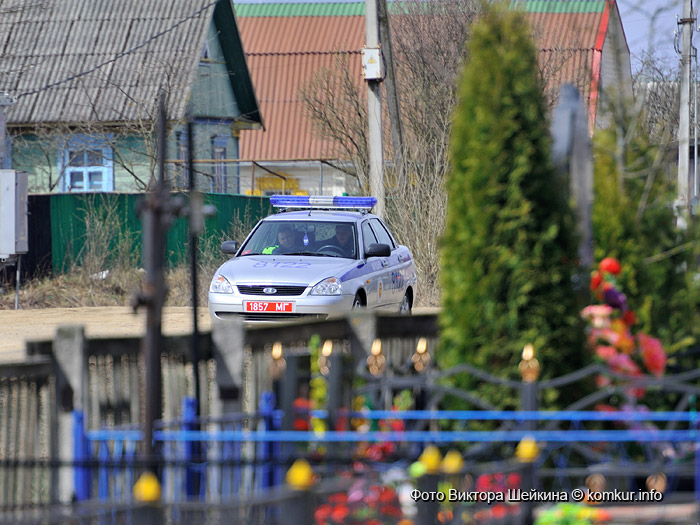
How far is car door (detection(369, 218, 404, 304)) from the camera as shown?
13.6 meters

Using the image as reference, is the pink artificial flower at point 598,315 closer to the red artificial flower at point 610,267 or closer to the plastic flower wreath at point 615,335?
the plastic flower wreath at point 615,335

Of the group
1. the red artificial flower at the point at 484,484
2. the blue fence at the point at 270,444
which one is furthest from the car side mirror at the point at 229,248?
the red artificial flower at the point at 484,484

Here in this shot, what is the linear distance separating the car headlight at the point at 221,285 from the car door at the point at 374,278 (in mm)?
1614

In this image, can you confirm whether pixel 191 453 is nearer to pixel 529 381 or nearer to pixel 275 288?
pixel 529 381

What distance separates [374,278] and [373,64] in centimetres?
524

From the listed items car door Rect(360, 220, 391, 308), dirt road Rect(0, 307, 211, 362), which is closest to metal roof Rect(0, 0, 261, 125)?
dirt road Rect(0, 307, 211, 362)

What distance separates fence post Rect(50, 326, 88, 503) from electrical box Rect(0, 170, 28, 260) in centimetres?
1227

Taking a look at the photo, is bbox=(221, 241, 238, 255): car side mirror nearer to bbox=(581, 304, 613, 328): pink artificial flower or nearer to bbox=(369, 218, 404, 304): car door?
bbox=(369, 218, 404, 304): car door

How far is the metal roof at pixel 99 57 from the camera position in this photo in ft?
89.0

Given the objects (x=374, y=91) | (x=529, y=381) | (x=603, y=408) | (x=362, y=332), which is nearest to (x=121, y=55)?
(x=374, y=91)

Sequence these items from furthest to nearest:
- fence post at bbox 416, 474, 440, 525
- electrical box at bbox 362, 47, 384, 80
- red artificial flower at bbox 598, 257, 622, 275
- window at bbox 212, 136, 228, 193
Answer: window at bbox 212, 136, 228, 193 < electrical box at bbox 362, 47, 384, 80 < red artificial flower at bbox 598, 257, 622, 275 < fence post at bbox 416, 474, 440, 525

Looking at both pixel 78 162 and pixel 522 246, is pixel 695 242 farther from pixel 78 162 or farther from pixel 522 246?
pixel 78 162

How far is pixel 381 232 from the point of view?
14.5 meters

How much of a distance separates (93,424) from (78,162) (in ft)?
79.0
